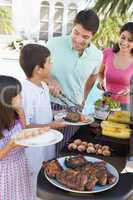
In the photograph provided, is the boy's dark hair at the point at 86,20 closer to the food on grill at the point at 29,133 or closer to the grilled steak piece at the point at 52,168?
the food on grill at the point at 29,133

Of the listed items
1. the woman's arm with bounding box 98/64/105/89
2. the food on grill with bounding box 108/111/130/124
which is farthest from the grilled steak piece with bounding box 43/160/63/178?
the woman's arm with bounding box 98/64/105/89

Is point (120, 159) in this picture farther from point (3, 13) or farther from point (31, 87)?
point (3, 13)

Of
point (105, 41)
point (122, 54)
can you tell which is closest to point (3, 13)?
point (105, 41)

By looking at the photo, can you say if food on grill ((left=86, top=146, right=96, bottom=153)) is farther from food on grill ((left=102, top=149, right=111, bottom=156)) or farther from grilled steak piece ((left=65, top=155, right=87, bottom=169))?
grilled steak piece ((left=65, top=155, right=87, bottom=169))

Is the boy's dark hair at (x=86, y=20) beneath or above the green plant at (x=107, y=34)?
above

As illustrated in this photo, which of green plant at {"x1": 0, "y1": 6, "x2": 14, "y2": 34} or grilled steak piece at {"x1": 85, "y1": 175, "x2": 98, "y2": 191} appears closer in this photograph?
grilled steak piece at {"x1": 85, "y1": 175, "x2": 98, "y2": 191}

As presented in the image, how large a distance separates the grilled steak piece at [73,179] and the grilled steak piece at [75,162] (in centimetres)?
6

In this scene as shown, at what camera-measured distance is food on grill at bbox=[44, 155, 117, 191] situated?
1.34 meters

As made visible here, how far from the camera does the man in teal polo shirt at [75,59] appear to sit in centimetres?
222

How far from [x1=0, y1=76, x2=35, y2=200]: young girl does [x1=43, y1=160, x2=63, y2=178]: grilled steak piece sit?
26 centimetres

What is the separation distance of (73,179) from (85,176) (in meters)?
0.05

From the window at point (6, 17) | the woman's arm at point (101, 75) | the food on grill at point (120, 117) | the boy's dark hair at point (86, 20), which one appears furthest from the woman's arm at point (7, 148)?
the window at point (6, 17)

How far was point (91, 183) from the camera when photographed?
1.34 m

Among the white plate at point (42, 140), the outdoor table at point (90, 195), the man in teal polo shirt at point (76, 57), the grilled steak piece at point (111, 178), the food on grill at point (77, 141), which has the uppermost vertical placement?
the man in teal polo shirt at point (76, 57)
